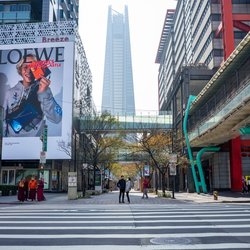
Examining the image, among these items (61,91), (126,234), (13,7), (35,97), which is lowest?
(126,234)

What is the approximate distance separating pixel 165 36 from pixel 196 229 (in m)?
103

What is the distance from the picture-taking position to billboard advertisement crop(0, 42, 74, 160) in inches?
2013

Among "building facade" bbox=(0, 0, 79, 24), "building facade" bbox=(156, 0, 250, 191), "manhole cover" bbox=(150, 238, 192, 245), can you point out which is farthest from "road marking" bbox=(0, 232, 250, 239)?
"building facade" bbox=(0, 0, 79, 24)

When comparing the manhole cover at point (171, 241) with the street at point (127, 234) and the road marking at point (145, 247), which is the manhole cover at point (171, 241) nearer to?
the street at point (127, 234)

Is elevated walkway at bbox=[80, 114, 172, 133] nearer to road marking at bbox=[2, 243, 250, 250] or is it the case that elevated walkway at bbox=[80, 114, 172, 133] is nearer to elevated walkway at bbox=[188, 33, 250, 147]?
elevated walkway at bbox=[188, 33, 250, 147]

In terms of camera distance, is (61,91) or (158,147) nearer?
(158,147)

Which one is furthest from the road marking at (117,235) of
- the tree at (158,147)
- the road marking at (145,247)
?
the tree at (158,147)

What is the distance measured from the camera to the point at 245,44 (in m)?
27.0

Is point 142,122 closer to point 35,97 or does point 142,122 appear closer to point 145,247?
point 35,97

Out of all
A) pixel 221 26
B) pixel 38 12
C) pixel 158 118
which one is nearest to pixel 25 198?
pixel 221 26

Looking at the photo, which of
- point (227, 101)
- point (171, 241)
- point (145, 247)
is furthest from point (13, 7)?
point (145, 247)

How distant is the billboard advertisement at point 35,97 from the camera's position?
168 ft

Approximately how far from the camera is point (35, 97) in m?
52.7

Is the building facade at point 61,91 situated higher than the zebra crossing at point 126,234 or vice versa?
the building facade at point 61,91
